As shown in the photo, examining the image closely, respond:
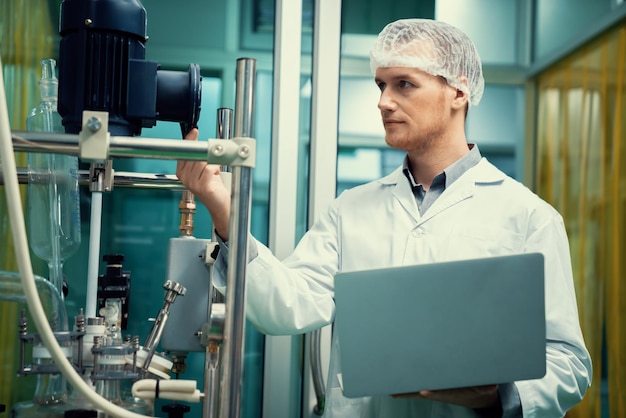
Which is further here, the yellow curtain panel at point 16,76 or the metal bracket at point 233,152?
the yellow curtain panel at point 16,76

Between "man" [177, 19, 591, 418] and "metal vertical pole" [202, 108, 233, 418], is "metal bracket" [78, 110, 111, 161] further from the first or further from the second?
"man" [177, 19, 591, 418]

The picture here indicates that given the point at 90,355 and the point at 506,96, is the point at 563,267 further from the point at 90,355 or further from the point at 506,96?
the point at 506,96

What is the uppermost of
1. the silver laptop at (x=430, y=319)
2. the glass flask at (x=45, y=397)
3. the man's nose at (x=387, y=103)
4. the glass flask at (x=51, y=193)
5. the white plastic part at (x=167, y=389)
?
the man's nose at (x=387, y=103)

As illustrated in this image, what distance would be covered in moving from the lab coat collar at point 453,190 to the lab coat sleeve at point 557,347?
0.54 feet

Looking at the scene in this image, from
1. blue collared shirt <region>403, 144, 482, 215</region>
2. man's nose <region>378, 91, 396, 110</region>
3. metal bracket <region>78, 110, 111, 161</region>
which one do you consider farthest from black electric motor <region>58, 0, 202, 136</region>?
blue collared shirt <region>403, 144, 482, 215</region>

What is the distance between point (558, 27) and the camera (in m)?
2.34

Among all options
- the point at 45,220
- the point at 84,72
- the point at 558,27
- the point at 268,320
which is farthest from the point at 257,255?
the point at 558,27

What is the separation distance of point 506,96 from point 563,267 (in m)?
1.06

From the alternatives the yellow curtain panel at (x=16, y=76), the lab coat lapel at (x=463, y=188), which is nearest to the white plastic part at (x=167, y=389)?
the lab coat lapel at (x=463, y=188)

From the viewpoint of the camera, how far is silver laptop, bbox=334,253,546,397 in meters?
0.96

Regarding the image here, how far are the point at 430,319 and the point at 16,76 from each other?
1480 mm

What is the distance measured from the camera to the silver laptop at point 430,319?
96 cm

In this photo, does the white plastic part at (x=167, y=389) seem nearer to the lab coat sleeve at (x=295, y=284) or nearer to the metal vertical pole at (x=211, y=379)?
the metal vertical pole at (x=211, y=379)

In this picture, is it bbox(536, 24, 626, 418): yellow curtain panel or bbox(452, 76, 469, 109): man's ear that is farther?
bbox(536, 24, 626, 418): yellow curtain panel
